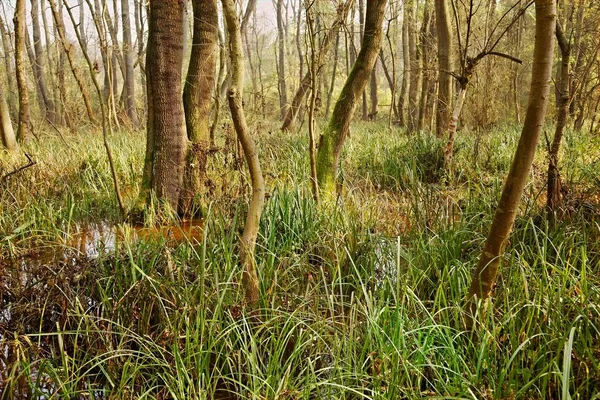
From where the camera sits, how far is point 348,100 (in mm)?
5172

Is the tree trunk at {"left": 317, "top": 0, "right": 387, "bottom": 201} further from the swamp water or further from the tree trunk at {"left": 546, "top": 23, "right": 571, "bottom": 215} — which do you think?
the swamp water

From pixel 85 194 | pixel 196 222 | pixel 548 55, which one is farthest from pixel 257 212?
pixel 85 194

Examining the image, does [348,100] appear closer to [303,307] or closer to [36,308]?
[303,307]

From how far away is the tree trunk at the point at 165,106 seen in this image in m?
4.75

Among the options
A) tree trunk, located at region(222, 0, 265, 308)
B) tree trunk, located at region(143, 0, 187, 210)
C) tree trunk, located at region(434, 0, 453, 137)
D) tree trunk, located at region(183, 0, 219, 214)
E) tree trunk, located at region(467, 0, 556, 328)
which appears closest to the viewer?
tree trunk, located at region(467, 0, 556, 328)

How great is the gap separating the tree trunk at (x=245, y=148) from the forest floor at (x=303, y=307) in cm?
9

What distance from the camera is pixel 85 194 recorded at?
543 cm

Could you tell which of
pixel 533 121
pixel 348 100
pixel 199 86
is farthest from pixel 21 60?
pixel 533 121

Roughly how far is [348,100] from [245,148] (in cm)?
274

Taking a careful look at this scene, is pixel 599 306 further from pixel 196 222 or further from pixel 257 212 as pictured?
pixel 196 222

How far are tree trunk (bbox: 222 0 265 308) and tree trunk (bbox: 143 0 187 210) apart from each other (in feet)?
7.31

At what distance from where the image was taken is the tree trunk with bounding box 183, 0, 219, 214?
5.16 metres

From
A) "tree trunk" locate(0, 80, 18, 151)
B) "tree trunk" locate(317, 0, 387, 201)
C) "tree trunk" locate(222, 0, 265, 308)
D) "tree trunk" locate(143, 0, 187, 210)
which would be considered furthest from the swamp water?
"tree trunk" locate(0, 80, 18, 151)

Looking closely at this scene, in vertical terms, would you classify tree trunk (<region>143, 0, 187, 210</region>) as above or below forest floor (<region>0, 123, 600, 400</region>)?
above
